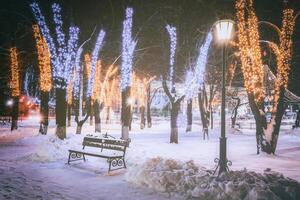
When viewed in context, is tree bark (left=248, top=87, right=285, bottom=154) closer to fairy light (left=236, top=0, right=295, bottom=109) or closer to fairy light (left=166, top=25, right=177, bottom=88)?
fairy light (left=236, top=0, right=295, bottom=109)

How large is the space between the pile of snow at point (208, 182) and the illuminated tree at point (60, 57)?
10.8 meters

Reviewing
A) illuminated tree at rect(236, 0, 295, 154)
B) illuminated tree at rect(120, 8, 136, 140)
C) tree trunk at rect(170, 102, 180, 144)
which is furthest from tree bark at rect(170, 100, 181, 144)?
illuminated tree at rect(236, 0, 295, 154)

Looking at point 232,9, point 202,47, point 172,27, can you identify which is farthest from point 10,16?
point 232,9

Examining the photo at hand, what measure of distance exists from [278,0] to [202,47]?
264 inches

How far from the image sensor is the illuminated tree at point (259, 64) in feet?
56.2

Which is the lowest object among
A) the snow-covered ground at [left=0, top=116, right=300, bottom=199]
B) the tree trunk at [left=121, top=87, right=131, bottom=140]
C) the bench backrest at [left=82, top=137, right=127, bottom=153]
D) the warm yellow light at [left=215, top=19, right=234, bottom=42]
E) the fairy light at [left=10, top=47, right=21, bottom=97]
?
the snow-covered ground at [left=0, top=116, right=300, bottom=199]

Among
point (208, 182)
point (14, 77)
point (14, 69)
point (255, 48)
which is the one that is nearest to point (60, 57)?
point (14, 69)

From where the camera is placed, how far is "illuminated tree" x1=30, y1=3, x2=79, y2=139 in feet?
67.7

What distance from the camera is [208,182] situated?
9.09 m

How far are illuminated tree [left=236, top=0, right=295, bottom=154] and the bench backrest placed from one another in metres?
7.07

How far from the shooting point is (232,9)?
68.8 ft

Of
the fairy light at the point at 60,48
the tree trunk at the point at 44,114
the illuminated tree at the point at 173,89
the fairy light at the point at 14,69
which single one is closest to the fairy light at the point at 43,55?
the tree trunk at the point at 44,114

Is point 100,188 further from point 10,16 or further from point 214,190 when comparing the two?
point 10,16

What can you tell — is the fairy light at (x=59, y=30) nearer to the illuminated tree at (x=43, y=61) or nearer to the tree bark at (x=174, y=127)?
the illuminated tree at (x=43, y=61)
